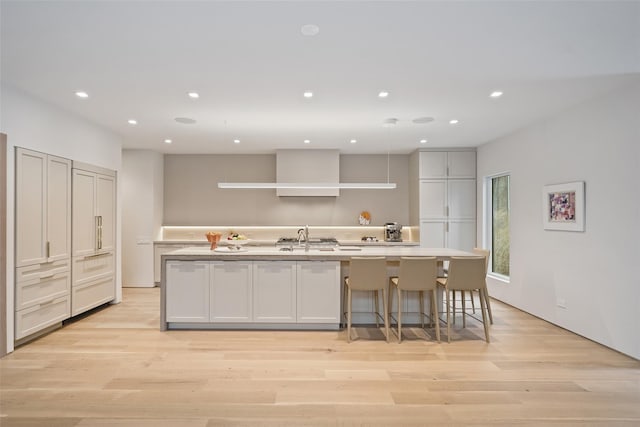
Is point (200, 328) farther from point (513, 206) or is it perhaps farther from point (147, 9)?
point (513, 206)

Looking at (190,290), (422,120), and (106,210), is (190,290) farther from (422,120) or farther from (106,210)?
(422,120)

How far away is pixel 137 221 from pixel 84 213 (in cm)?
219

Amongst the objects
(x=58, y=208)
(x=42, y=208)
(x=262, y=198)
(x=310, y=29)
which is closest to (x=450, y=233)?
(x=262, y=198)

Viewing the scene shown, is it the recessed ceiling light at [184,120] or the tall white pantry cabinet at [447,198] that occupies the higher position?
the recessed ceiling light at [184,120]

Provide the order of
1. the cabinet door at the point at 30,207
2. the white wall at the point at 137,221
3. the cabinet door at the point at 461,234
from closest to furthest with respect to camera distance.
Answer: the cabinet door at the point at 30,207 → the cabinet door at the point at 461,234 → the white wall at the point at 137,221

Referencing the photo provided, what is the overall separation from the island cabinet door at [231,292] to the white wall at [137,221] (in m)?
3.22

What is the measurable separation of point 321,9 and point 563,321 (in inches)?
179

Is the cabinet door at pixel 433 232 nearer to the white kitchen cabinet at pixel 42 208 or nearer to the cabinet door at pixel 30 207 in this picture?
the white kitchen cabinet at pixel 42 208

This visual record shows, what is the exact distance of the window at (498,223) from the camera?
6.16 m

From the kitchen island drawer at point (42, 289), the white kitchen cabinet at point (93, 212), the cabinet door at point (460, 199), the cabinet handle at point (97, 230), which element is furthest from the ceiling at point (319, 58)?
the kitchen island drawer at point (42, 289)

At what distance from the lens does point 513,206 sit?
225 inches

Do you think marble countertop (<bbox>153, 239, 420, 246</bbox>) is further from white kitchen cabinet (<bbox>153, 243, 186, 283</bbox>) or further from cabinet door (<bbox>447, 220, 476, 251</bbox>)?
cabinet door (<bbox>447, 220, 476, 251</bbox>)

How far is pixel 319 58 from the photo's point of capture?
304 cm

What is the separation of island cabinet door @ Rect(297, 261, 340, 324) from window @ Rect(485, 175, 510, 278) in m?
→ 3.36
